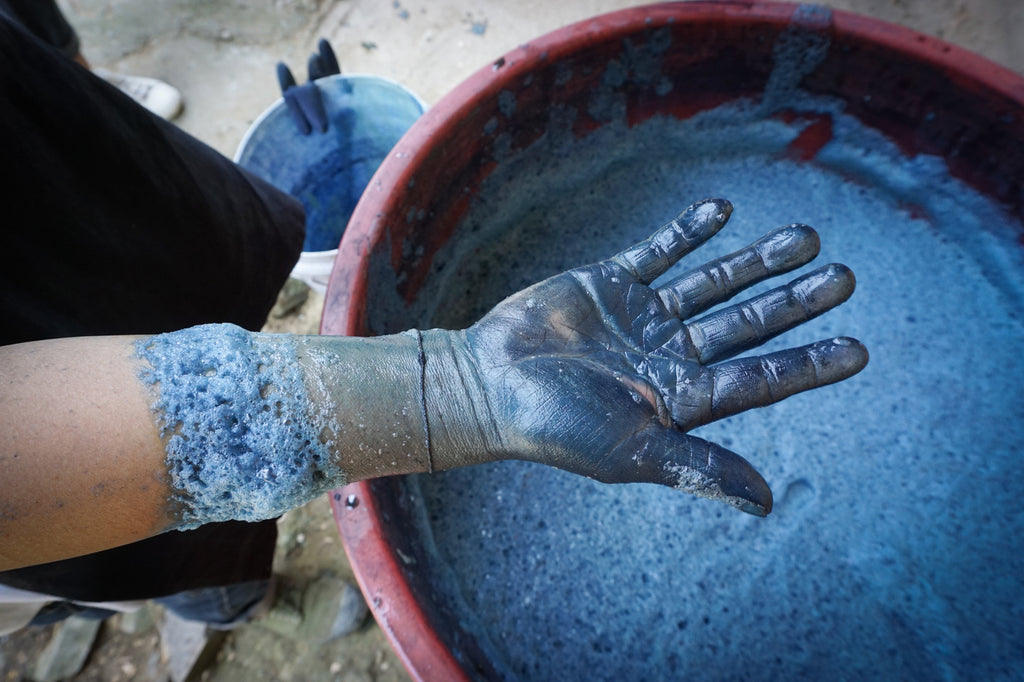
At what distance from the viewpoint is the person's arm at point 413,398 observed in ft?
1.95

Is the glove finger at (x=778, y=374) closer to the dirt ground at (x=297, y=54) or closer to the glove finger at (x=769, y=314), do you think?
the glove finger at (x=769, y=314)

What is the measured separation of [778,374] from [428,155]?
2.40ft

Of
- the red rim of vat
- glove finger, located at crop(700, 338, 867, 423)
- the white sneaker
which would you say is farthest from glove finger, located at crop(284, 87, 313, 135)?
glove finger, located at crop(700, 338, 867, 423)

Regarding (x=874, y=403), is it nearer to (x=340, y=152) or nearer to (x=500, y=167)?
(x=500, y=167)

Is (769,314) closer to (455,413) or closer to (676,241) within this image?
(676,241)

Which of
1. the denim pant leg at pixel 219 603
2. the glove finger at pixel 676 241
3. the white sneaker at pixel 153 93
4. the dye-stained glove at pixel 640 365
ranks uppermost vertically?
the glove finger at pixel 676 241

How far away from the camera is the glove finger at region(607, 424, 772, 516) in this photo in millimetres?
752

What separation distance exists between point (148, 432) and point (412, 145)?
68cm

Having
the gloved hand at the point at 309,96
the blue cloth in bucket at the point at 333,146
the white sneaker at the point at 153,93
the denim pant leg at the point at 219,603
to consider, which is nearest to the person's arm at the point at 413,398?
the denim pant leg at the point at 219,603

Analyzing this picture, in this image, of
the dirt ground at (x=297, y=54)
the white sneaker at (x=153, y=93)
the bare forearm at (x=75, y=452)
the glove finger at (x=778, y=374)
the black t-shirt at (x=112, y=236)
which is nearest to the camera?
the bare forearm at (x=75, y=452)

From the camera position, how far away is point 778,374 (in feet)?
2.73

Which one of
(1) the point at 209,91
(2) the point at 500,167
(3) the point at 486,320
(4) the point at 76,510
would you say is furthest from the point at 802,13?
(1) the point at 209,91

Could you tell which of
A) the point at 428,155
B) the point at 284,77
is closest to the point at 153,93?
the point at 284,77

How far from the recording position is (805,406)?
1.16m
